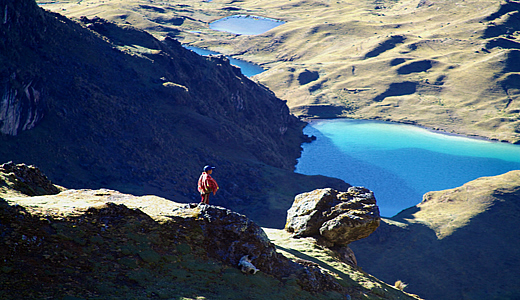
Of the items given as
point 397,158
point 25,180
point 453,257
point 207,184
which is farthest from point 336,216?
point 397,158

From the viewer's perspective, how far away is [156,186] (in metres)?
61.4

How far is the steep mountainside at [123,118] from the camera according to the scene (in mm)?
53844

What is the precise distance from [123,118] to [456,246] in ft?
182

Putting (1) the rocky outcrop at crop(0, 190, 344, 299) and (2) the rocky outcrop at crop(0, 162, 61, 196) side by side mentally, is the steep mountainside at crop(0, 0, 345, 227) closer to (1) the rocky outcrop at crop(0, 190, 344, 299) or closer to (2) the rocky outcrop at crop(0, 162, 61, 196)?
(2) the rocky outcrop at crop(0, 162, 61, 196)

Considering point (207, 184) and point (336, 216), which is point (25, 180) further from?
point (336, 216)

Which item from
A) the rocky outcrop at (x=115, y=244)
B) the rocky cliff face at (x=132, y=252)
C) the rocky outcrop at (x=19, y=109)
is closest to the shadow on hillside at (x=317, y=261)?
the rocky cliff face at (x=132, y=252)

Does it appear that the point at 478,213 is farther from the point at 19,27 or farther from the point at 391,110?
the point at 391,110

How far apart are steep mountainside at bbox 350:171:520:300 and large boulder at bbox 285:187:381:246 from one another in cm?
3044

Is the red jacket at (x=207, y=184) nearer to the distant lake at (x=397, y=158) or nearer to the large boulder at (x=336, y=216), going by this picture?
the large boulder at (x=336, y=216)

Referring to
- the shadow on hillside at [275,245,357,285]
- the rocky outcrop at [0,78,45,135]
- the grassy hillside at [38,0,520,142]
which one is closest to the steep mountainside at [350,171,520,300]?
the shadow on hillside at [275,245,357,285]

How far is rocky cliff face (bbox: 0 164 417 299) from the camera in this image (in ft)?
42.9

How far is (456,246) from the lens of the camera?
202 feet

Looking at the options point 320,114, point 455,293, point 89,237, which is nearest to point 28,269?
point 89,237

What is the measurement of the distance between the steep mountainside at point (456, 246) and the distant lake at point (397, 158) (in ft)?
64.9
